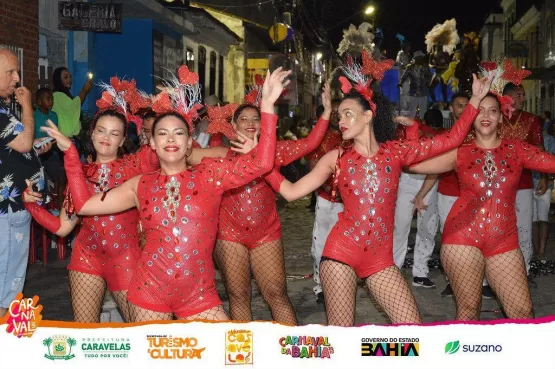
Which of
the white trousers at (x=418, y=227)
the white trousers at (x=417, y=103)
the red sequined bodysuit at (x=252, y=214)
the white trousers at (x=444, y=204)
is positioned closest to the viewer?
the red sequined bodysuit at (x=252, y=214)

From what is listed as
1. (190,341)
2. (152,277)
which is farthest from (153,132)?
(190,341)

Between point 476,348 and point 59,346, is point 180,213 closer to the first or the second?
point 59,346

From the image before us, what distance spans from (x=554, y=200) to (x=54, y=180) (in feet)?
44.2

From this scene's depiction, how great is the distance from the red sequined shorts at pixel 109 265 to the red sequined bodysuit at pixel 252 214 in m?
1.00

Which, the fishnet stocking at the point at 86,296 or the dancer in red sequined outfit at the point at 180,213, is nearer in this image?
the dancer in red sequined outfit at the point at 180,213

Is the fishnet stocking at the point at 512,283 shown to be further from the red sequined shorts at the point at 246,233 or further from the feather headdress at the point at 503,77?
the red sequined shorts at the point at 246,233

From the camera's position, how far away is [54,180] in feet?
37.1

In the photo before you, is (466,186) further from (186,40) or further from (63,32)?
(186,40)

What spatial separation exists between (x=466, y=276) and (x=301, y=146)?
1.57 metres

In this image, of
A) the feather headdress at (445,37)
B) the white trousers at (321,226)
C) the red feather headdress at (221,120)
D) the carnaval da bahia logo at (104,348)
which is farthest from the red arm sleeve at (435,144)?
the feather headdress at (445,37)

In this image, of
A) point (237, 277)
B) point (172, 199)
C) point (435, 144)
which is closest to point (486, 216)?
point (435, 144)

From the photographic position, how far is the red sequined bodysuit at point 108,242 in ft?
18.4

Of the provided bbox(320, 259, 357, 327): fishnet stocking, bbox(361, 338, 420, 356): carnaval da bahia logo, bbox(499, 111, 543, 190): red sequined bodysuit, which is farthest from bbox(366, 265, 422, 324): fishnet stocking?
bbox(499, 111, 543, 190): red sequined bodysuit

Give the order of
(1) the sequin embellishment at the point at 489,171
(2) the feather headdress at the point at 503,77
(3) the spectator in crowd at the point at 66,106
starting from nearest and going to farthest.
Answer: (1) the sequin embellishment at the point at 489,171 < (2) the feather headdress at the point at 503,77 < (3) the spectator in crowd at the point at 66,106
